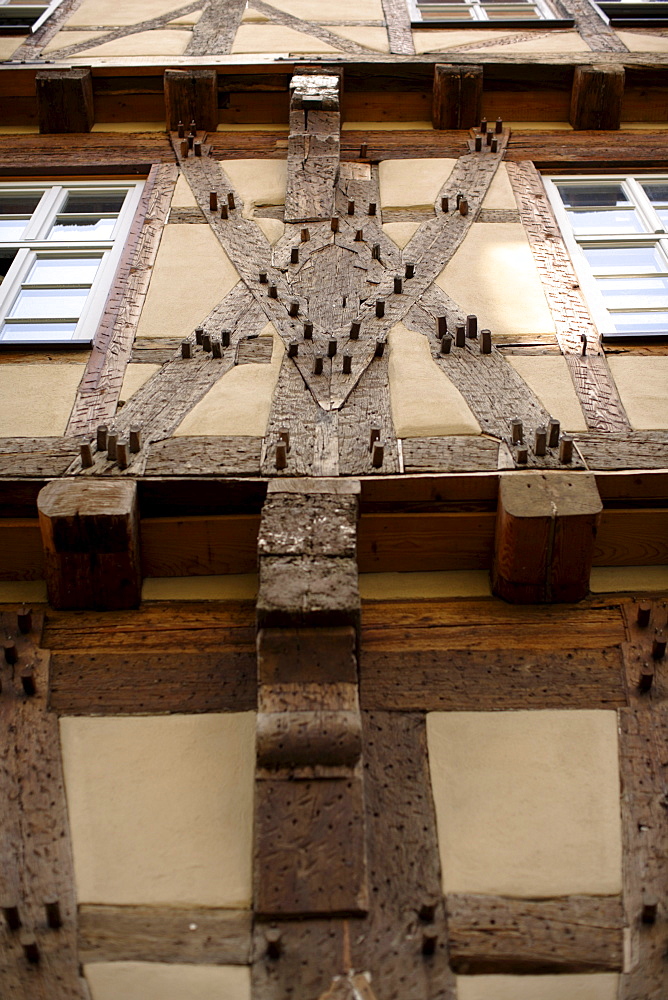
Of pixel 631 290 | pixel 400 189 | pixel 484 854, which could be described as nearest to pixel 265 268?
pixel 400 189

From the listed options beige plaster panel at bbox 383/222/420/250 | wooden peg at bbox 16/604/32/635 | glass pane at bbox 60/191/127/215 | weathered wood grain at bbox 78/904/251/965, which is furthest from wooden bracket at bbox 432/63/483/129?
weathered wood grain at bbox 78/904/251/965

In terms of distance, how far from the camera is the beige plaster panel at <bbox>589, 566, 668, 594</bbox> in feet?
10.1

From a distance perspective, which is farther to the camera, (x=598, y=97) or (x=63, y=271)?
(x=598, y=97)

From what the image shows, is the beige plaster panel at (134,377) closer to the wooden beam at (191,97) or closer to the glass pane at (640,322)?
the glass pane at (640,322)

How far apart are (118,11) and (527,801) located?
19.3 feet

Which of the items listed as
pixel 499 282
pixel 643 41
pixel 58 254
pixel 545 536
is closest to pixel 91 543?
→ pixel 545 536

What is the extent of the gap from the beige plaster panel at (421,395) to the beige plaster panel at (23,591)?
1347 mm

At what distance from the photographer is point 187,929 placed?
7.68 ft

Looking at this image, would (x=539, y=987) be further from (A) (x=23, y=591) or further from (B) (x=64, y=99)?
(B) (x=64, y=99)

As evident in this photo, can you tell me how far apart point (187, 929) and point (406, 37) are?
5.42 metres

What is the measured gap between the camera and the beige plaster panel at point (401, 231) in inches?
168

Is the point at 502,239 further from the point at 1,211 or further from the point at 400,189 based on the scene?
the point at 1,211

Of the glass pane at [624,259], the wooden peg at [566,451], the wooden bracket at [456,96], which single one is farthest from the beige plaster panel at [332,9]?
the wooden peg at [566,451]

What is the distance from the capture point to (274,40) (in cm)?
573
